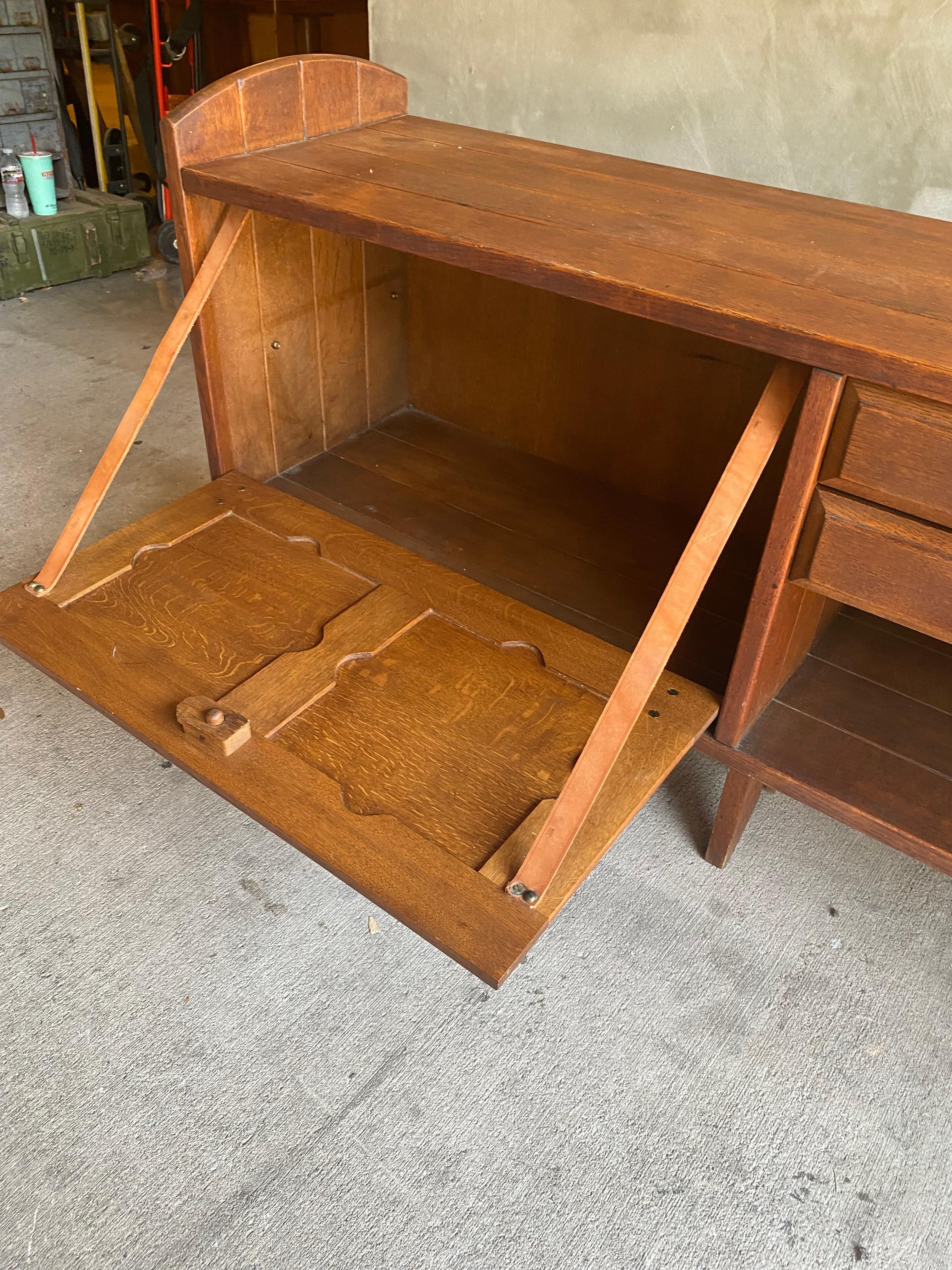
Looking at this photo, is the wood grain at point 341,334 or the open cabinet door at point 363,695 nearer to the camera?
the open cabinet door at point 363,695

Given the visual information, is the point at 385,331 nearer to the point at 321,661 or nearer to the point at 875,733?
the point at 321,661

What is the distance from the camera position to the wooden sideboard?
114 cm

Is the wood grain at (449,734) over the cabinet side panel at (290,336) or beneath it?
beneath

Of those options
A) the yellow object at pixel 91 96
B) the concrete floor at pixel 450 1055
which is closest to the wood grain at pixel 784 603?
the concrete floor at pixel 450 1055

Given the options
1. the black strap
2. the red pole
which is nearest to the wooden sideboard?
the red pole

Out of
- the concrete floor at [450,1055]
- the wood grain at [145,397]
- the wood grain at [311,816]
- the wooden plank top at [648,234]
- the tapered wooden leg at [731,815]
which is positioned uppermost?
the wooden plank top at [648,234]

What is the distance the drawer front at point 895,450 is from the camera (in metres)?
1.06

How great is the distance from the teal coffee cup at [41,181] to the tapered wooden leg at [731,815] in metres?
3.41

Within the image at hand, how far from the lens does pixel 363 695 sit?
1404mm

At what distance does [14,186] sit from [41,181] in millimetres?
101

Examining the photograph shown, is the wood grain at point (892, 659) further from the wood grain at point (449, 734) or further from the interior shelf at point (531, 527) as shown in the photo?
the wood grain at point (449, 734)

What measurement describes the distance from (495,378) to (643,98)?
66 centimetres

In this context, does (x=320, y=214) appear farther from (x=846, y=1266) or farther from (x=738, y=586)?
(x=846, y=1266)

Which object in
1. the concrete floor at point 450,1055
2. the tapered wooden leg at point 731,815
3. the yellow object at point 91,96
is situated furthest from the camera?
the yellow object at point 91,96
